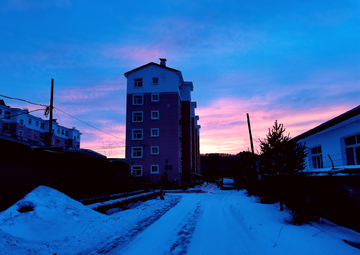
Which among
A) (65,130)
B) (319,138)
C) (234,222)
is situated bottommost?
(234,222)

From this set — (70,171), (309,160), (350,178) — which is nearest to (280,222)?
(350,178)

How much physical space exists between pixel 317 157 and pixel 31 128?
210 feet

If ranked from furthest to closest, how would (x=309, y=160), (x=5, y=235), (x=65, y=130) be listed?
1. (x=65, y=130)
2. (x=309, y=160)
3. (x=5, y=235)

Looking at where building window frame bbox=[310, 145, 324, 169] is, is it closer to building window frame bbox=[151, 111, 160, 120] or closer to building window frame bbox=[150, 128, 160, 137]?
building window frame bbox=[150, 128, 160, 137]

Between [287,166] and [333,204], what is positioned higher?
[287,166]

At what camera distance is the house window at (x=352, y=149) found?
44.4 ft

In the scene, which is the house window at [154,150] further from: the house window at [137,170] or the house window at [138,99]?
the house window at [138,99]

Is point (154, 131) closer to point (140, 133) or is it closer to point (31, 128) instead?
point (140, 133)

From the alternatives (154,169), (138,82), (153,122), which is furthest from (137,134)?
(138,82)

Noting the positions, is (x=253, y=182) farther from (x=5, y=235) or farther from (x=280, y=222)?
(x=5, y=235)

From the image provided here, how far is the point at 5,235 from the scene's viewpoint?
22.4ft

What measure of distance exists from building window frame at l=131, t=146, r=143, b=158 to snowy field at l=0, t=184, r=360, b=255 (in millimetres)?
34309

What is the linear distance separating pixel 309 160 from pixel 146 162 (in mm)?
29566

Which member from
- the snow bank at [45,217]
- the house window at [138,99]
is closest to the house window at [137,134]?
the house window at [138,99]
